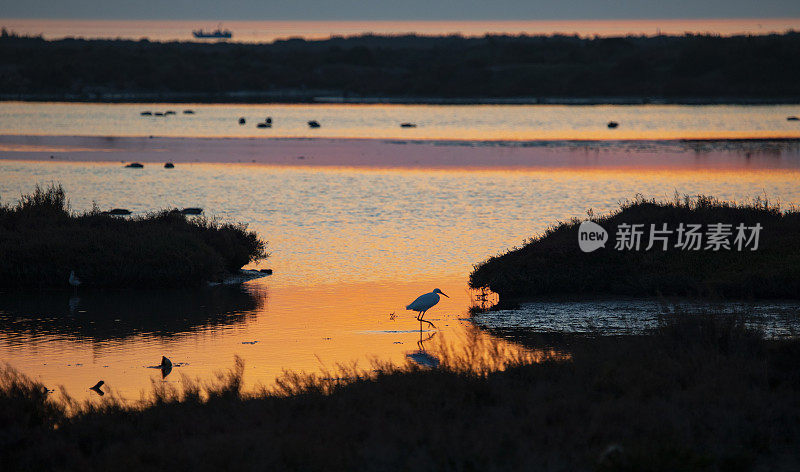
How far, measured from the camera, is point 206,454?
→ 9.15 m

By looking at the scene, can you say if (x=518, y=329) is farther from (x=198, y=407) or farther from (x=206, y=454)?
(x=206, y=454)

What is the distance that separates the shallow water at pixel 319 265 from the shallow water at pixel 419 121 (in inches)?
977

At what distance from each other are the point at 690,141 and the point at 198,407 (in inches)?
2434

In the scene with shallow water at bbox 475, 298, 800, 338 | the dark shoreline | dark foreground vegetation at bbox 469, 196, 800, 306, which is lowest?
shallow water at bbox 475, 298, 800, 338

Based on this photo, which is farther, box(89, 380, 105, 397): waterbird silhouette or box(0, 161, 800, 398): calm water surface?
box(0, 161, 800, 398): calm water surface

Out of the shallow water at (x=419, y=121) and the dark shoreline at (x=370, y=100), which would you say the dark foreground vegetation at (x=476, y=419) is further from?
the dark shoreline at (x=370, y=100)

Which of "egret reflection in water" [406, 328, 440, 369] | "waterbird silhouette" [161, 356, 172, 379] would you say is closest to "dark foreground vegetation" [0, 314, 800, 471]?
Result: "egret reflection in water" [406, 328, 440, 369]

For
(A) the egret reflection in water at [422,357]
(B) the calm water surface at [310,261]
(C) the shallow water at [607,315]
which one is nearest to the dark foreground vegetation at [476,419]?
(B) the calm water surface at [310,261]

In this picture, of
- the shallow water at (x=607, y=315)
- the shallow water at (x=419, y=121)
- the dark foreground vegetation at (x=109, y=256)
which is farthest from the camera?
the shallow water at (x=419, y=121)

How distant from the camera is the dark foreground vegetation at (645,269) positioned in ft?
63.3

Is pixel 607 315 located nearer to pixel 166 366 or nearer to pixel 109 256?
pixel 166 366

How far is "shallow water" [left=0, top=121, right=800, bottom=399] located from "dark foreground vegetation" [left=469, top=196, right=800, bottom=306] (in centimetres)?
98

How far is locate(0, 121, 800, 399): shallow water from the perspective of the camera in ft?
54.0

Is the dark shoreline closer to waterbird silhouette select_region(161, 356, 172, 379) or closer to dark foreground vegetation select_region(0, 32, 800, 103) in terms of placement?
dark foreground vegetation select_region(0, 32, 800, 103)
